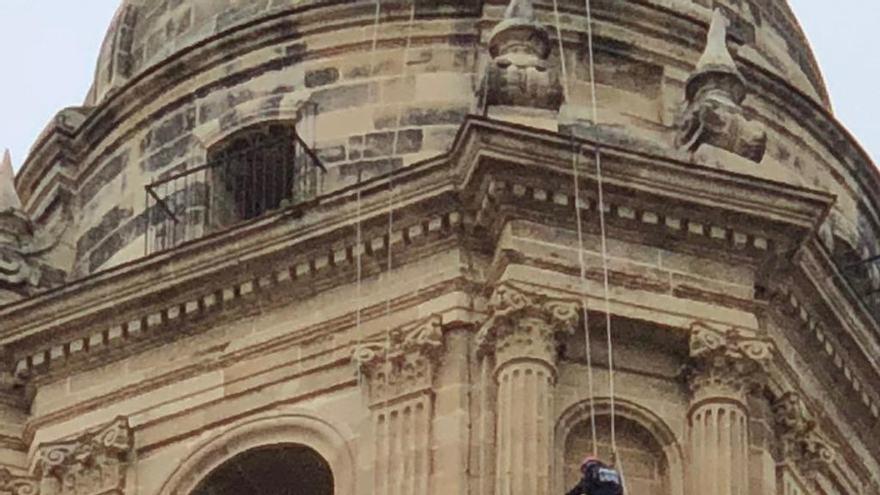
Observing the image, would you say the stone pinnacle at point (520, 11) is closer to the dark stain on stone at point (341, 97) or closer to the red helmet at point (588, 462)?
the dark stain on stone at point (341, 97)

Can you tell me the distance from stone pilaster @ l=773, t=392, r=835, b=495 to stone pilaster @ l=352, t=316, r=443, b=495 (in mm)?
2905

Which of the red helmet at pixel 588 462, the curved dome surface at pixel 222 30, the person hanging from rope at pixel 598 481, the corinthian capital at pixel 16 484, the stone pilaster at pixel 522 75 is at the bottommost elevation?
the person hanging from rope at pixel 598 481

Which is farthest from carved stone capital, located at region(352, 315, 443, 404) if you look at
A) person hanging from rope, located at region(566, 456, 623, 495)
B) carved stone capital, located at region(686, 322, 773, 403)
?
person hanging from rope, located at region(566, 456, 623, 495)

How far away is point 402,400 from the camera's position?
39.0 meters

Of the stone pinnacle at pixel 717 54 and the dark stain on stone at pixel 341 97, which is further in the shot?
the dark stain on stone at pixel 341 97

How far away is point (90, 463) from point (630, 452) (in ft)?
15.4

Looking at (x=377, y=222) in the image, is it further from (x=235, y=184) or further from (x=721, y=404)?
(x=721, y=404)

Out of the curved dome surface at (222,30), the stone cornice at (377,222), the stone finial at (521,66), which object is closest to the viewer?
the stone cornice at (377,222)

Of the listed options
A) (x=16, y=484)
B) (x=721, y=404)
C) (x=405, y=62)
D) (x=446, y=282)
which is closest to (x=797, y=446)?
(x=721, y=404)

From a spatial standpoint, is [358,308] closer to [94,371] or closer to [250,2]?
[94,371]

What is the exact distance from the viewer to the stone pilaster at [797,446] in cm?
3944

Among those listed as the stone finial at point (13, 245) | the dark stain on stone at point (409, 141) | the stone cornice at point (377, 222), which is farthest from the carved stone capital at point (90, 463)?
the dark stain on stone at point (409, 141)

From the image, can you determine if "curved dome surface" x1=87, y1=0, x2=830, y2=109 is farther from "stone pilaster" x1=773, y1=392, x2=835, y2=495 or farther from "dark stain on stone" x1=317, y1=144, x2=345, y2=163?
"stone pilaster" x1=773, y1=392, x2=835, y2=495

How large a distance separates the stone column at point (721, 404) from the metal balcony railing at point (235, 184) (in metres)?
4.71
